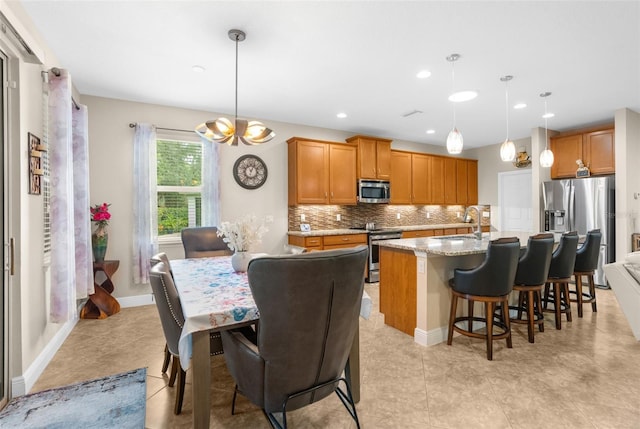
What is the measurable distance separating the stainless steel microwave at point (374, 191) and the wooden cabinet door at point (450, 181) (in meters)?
1.64

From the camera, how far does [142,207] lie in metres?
4.00

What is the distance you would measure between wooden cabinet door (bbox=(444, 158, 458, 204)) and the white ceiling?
2.26m

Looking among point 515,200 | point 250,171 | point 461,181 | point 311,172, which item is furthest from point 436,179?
point 250,171

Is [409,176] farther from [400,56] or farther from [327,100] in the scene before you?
[400,56]

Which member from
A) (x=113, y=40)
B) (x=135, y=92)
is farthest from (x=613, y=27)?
(x=135, y=92)

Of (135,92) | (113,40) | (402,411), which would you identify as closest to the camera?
(402,411)

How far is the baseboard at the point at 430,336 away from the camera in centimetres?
284

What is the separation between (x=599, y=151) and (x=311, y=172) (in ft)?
14.9

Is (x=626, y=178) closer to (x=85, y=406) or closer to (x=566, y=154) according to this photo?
(x=566, y=154)

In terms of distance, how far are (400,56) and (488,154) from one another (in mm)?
5034

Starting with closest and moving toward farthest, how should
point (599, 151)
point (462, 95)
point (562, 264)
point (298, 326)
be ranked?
point (298, 326) < point (562, 264) < point (462, 95) < point (599, 151)

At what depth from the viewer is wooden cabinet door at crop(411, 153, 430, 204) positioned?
626 cm

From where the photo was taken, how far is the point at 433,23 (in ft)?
7.84

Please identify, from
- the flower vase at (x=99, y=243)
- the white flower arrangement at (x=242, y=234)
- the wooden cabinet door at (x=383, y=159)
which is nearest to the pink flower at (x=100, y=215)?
the flower vase at (x=99, y=243)
